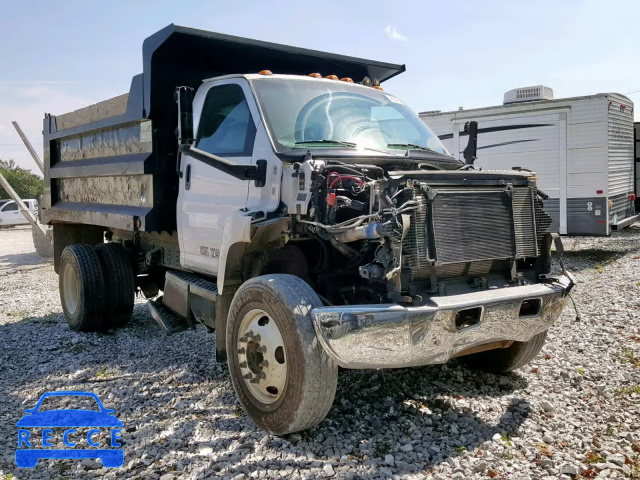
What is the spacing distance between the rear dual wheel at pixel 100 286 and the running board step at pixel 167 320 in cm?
97

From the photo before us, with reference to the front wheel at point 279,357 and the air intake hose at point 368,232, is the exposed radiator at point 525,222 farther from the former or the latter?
the front wheel at point 279,357

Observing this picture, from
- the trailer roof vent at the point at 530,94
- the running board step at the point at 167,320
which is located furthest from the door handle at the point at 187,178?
the trailer roof vent at the point at 530,94

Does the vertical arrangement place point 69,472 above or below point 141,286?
below

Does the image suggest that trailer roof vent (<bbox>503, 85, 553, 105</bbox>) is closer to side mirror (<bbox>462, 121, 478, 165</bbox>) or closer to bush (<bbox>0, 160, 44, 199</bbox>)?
side mirror (<bbox>462, 121, 478, 165</bbox>)

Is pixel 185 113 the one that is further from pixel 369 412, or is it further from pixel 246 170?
pixel 369 412

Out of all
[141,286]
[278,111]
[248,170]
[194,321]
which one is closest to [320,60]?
[278,111]

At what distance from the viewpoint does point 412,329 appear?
11.1ft

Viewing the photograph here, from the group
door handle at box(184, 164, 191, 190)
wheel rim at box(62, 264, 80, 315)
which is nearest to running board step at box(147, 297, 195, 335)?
door handle at box(184, 164, 191, 190)

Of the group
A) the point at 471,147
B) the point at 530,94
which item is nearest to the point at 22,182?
the point at 530,94

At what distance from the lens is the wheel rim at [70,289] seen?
6898 millimetres

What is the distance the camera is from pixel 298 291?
3604 millimetres

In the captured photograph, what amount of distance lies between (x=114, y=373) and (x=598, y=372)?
419 cm

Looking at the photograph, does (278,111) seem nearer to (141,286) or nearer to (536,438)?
(536,438)

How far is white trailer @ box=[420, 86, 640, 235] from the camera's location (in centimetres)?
1162
